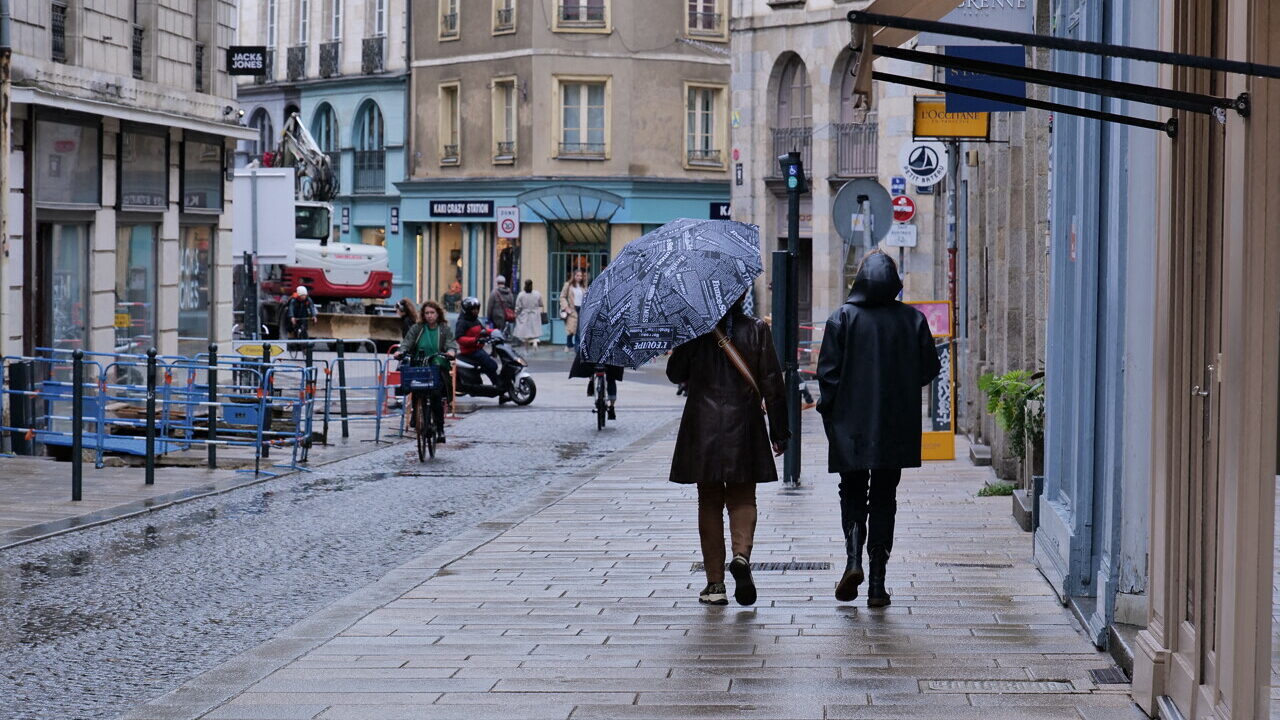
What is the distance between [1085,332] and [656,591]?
2.63 metres

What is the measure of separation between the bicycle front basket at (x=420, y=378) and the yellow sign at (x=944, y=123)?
580cm

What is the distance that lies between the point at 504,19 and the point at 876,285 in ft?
140

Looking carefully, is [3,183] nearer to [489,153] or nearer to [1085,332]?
[1085,332]

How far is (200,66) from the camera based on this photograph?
25625 millimetres

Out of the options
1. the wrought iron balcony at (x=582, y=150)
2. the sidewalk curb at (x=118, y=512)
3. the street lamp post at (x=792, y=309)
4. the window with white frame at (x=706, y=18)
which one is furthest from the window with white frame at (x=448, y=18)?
the street lamp post at (x=792, y=309)

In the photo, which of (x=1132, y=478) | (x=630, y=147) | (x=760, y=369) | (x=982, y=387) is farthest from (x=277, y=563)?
(x=630, y=147)

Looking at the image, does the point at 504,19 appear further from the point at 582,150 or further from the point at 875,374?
the point at 875,374

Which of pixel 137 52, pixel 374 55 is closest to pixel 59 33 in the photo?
pixel 137 52

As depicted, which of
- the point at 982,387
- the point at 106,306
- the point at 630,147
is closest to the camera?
the point at 982,387

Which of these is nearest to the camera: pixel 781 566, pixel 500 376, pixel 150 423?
pixel 781 566

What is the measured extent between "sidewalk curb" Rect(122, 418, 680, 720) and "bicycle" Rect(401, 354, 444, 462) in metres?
4.25

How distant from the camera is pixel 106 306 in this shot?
22188mm

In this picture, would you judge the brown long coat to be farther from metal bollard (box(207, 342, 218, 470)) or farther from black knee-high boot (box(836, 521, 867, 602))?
metal bollard (box(207, 342, 218, 470))

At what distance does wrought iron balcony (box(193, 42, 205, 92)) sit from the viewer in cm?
2553
